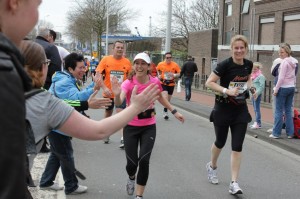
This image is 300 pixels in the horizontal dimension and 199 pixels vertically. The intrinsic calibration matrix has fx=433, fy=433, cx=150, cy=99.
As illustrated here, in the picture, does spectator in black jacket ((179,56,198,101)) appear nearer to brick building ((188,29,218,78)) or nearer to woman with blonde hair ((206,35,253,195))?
woman with blonde hair ((206,35,253,195))

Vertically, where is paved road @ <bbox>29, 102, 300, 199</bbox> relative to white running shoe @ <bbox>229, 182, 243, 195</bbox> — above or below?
below

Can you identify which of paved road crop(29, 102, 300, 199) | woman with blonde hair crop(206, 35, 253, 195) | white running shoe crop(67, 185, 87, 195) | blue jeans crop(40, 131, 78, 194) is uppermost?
woman with blonde hair crop(206, 35, 253, 195)

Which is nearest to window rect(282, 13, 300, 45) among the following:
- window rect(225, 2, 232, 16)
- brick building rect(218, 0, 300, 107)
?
brick building rect(218, 0, 300, 107)

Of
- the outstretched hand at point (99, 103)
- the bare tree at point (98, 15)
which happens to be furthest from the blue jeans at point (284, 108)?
the bare tree at point (98, 15)

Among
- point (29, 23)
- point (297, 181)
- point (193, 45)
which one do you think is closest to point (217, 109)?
point (297, 181)

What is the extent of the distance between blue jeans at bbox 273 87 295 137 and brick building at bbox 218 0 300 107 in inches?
366

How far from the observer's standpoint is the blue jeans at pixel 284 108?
9.38 m

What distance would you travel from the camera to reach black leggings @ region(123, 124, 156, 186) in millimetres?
5066

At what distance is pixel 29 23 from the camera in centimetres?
133

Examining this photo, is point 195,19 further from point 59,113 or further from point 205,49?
point 59,113

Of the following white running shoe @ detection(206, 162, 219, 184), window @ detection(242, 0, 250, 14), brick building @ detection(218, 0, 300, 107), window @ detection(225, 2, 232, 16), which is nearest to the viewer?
white running shoe @ detection(206, 162, 219, 184)

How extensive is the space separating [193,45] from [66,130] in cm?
3802

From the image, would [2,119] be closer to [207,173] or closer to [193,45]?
[207,173]

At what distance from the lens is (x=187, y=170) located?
6.80 metres
